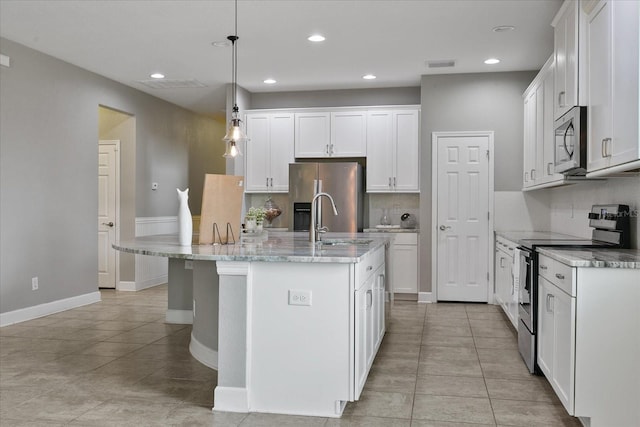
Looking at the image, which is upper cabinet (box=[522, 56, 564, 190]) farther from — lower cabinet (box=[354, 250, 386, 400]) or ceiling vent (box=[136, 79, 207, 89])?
ceiling vent (box=[136, 79, 207, 89])

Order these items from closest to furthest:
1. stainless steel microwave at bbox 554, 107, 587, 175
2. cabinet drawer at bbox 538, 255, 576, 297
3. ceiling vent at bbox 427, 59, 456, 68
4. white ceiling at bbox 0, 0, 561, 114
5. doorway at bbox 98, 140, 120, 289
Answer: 1. cabinet drawer at bbox 538, 255, 576, 297
2. stainless steel microwave at bbox 554, 107, 587, 175
3. white ceiling at bbox 0, 0, 561, 114
4. ceiling vent at bbox 427, 59, 456, 68
5. doorway at bbox 98, 140, 120, 289

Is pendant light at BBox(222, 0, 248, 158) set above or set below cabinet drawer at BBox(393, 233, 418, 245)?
above

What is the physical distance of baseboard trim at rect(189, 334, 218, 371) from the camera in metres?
3.86

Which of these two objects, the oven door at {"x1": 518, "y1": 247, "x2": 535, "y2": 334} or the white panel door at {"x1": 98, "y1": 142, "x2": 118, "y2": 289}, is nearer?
the oven door at {"x1": 518, "y1": 247, "x2": 535, "y2": 334}

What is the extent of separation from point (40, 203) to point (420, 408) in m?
4.47

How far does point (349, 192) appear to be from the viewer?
675 cm

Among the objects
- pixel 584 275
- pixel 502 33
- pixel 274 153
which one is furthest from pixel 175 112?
pixel 584 275

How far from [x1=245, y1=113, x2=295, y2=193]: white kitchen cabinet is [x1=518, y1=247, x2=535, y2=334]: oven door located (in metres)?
3.84

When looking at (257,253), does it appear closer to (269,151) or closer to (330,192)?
(330,192)

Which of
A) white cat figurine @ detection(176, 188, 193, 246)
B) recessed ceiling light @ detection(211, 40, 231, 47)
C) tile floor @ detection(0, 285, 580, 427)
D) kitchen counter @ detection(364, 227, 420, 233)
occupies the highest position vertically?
recessed ceiling light @ detection(211, 40, 231, 47)

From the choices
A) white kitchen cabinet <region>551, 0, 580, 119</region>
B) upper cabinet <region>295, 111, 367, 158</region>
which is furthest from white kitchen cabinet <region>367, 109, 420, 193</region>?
white kitchen cabinet <region>551, 0, 580, 119</region>

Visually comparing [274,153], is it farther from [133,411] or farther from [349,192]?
→ [133,411]

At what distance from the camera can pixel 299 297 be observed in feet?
9.89

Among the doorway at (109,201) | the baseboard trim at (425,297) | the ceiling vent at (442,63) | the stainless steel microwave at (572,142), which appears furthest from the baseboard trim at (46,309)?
the stainless steel microwave at (572,142)
